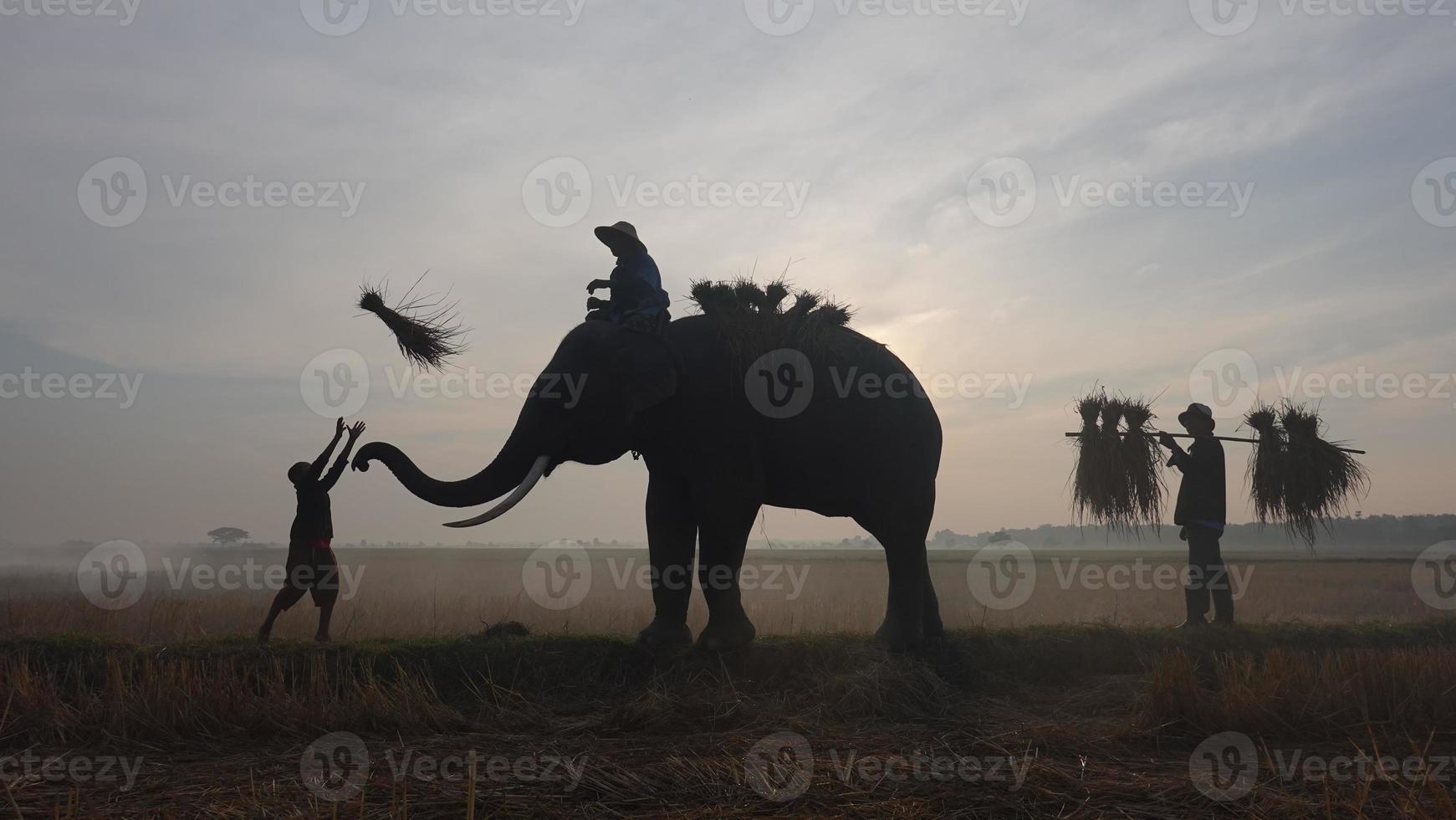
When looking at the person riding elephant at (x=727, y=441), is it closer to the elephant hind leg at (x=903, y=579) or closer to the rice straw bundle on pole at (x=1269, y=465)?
the elephant hind leg at (x=903, y=579)

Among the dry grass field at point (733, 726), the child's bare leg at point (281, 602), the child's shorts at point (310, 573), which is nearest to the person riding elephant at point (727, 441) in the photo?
the dry grass field at point (733, 726)

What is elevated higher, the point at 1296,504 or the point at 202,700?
the point at 1296,504

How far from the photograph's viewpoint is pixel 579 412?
314 inches

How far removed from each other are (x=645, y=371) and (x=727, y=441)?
0.90m

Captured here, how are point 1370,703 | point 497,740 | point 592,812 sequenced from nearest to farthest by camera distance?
point 592,812
point 497,740
point 1370,703

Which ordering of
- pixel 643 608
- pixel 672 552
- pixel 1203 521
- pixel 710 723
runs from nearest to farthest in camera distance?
pixel 710 723 < pixel 672 552 < pixel 1203 521 < pixel 643 608

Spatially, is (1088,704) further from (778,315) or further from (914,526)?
(778,315)

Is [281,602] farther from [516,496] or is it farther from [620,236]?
[620,236]

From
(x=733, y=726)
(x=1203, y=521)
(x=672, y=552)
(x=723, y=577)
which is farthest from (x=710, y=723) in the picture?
(x=1203, y=521)

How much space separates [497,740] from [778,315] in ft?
14.6

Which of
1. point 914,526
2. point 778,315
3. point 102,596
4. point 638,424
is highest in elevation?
point 778,315

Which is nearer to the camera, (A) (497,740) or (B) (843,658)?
(A) (497,740)

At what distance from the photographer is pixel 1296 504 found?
37.0ft

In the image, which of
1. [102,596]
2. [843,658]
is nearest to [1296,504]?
[843,658]
